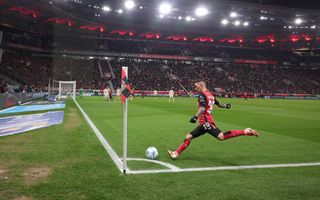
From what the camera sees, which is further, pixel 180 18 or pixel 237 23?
pixel 237 23

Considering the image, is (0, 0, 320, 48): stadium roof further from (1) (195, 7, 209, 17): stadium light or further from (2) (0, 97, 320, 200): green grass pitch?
(2) (0, 97, 320, 200): green grass pitch

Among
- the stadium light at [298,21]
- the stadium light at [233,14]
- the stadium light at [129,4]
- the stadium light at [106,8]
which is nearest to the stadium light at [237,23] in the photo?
the stadium light at [233,14]

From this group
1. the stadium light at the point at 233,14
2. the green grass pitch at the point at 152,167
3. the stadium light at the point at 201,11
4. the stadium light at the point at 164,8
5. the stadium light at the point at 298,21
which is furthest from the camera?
the stadium light at the point at 298,21

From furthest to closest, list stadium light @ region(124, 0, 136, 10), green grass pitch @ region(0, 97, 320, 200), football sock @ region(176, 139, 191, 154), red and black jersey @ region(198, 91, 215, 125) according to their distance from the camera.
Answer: stadium light @ region(124, 0, 136, 10), football sock @ region(176, 139, 191, 154), red and black jersey @ region(198, 91, 215, 125), green grass pitch @ region(0, 97, 320, 200)

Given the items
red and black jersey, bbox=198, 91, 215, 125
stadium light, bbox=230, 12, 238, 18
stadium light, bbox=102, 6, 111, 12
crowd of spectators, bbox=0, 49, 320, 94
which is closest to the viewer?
red and black jersey, bbox=198, 91, 215, 125

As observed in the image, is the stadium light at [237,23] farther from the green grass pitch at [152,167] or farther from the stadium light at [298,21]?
the green grass pitch at [152,167]

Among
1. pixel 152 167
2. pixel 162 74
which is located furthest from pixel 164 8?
pixel 152 167

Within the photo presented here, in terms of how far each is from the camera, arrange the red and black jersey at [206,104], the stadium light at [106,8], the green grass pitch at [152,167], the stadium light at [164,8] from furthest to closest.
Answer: the stadium light at [106,8] < the stadium light at [164,8] < the red and black jersey at [206,104] < the green grass pitch at [152,167]

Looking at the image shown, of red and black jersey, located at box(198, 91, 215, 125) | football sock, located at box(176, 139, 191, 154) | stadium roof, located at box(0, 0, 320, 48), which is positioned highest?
stadium roof, located at box(0, 0, 320, 48)

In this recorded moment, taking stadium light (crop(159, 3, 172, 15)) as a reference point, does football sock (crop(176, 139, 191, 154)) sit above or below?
below

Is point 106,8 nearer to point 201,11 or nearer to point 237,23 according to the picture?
point 201,11

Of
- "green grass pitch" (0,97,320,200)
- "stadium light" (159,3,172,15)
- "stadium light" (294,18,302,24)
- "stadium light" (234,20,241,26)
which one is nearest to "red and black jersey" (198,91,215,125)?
"green grass pitch" (0,97,320,200)

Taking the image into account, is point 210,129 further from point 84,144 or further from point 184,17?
point 184,17

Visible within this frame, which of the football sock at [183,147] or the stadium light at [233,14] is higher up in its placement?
the stadium light at [233,14]
